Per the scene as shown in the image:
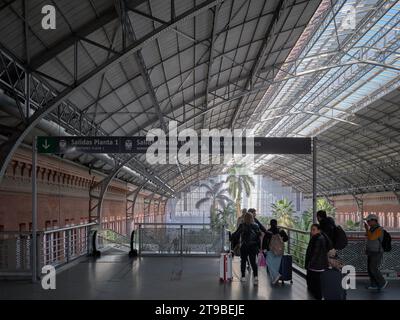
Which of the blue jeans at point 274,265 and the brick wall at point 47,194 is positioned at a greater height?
the brick wall at point 47,194

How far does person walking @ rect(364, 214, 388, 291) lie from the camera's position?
11.1m

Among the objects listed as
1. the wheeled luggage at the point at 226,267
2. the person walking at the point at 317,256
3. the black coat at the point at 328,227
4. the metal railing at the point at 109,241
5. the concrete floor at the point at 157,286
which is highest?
the black coat at the point at 328,227

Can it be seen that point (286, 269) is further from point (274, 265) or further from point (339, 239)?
point (339, 239)

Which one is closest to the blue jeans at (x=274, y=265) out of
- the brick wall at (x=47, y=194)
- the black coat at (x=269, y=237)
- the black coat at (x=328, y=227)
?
the black coat at (x=269, y=237)

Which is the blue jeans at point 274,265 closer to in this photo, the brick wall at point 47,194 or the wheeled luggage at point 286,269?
the wheeled luggage at point 286,269

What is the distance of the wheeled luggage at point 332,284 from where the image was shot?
9.31 m

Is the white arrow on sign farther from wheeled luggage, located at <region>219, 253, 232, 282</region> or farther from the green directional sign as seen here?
wheeled luggage, located at <region>219, 253, 232, 282</region>

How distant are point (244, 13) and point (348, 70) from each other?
15.3 meters

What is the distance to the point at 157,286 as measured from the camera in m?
11.8

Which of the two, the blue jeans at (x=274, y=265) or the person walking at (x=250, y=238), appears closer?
the blue jeans at (x=274, y=265)

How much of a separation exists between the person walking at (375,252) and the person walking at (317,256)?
2132 millimetres

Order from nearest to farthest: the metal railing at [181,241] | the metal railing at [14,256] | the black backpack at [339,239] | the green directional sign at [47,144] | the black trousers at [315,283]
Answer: the black trousers at [315,283] → the black backpack at [339,239] → the metal railing at [14,256] → the green directional sign at [47,144] → the metal railing at [181,241]

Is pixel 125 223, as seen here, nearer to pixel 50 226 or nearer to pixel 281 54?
pixel 50 226
